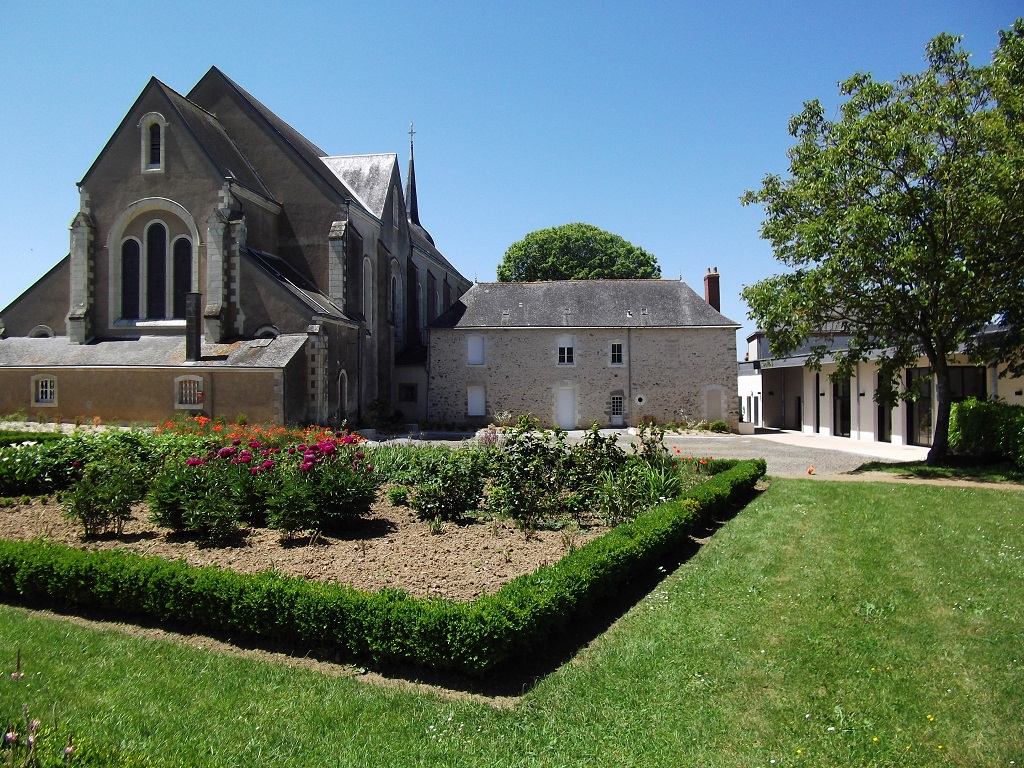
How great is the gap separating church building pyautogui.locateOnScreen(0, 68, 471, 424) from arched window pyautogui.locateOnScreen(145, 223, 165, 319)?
50mm

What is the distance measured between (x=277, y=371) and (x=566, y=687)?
1768 cm

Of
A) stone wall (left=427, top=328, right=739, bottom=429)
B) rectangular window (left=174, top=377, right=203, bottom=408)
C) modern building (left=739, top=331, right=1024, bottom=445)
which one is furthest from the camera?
stone wall (left=427, top=328, right=739, bottom=429)

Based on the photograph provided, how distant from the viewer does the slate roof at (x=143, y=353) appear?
21.0 metres

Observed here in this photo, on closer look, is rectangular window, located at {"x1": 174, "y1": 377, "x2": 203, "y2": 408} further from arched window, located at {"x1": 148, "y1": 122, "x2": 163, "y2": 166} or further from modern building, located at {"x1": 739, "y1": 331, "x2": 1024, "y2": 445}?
modern building, located at {"x1": 739, "y1": 331, "x2": 1024, "y2": 445}

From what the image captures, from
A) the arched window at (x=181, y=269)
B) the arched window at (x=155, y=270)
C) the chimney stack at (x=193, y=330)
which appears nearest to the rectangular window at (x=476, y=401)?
the chimney stack at (x=193, y=330)

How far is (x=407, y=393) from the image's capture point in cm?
3125

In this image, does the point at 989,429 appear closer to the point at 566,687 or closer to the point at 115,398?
the point at 566,687

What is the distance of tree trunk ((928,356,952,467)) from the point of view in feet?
51.1

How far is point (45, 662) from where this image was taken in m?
4.71

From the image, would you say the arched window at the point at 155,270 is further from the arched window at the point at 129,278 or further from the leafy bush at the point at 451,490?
the leafy bush at the point at 451,490

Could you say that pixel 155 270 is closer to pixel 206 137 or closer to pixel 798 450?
pixel 206 137

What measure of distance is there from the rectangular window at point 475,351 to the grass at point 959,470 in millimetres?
17089

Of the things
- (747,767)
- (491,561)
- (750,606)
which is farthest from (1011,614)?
(491,561)

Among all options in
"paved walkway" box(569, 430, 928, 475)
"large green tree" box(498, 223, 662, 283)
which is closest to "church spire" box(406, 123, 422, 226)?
"large green tree" box(498, 223, 662, 283)
